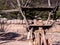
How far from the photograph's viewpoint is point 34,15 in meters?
18.3

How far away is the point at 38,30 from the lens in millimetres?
9398

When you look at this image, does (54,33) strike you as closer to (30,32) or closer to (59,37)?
(59,37)

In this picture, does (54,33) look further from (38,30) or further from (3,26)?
(38,30)

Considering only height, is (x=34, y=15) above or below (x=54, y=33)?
above

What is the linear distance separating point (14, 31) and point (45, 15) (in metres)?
2.51

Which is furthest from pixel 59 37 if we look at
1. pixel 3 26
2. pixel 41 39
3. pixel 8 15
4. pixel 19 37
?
pixel 41 39

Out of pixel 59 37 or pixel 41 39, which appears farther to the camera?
pixel 59 37

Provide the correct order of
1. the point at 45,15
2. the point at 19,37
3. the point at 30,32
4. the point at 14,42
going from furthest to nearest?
the point at 45,15 < the point at 19,37 < the point at 14,42 < the point at 30,32

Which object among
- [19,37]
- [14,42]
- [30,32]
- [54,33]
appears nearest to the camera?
[30,32]

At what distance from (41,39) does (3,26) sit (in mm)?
8885

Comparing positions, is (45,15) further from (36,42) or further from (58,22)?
(36,42)

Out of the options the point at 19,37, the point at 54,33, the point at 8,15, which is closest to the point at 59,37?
the point at 54,33

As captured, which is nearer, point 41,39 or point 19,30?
point 41,39

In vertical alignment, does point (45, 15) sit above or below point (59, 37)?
above
